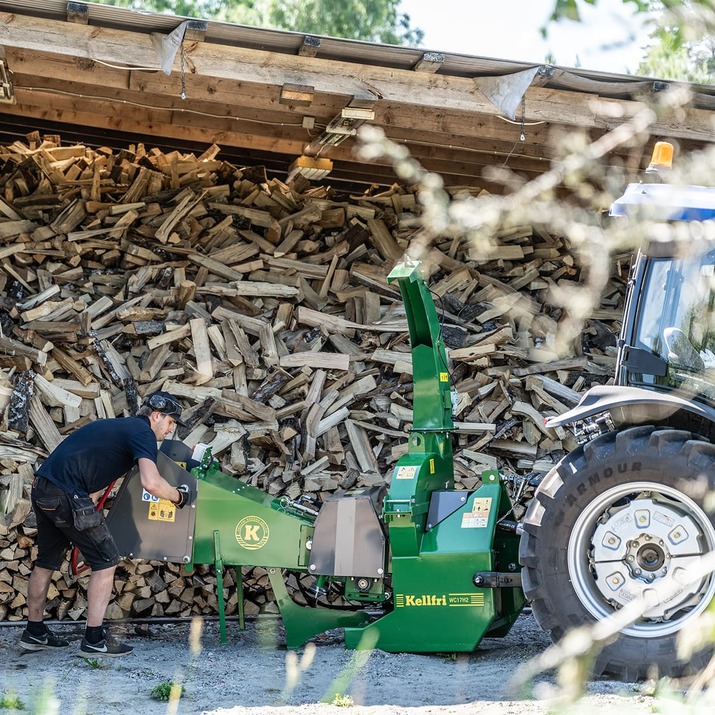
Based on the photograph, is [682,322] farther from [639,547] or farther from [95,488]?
[95,488]

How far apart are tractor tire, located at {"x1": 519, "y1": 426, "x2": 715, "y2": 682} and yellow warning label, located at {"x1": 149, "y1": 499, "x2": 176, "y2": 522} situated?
2.06 metres

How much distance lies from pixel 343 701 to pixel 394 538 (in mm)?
1243

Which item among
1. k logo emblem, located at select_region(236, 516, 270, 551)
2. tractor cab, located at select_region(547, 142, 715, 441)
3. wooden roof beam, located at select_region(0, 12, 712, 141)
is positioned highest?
wooden roof beam, located at select_region(0, 12, 712, 141)

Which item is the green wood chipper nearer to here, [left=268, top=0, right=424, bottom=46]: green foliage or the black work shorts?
the black work shorts

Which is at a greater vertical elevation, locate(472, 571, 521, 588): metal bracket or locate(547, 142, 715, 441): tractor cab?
locate(547, 142, 715, 441): tractor cab

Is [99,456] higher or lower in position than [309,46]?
lower

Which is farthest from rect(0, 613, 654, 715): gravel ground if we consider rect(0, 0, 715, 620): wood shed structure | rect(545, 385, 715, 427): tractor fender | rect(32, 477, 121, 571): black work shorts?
rect(545, 385, 715, 427): tractor fender

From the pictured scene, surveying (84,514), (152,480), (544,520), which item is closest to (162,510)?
(152,480)

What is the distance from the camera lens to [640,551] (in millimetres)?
4820

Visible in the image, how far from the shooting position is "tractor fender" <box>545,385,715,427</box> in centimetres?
477

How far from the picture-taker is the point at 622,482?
478cm

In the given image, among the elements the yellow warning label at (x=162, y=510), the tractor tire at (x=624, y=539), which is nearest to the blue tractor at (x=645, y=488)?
the tractor tire at (x=624, y=539)

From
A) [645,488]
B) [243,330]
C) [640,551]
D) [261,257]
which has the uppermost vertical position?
[261,257]

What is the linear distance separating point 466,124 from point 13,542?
14.4ft
